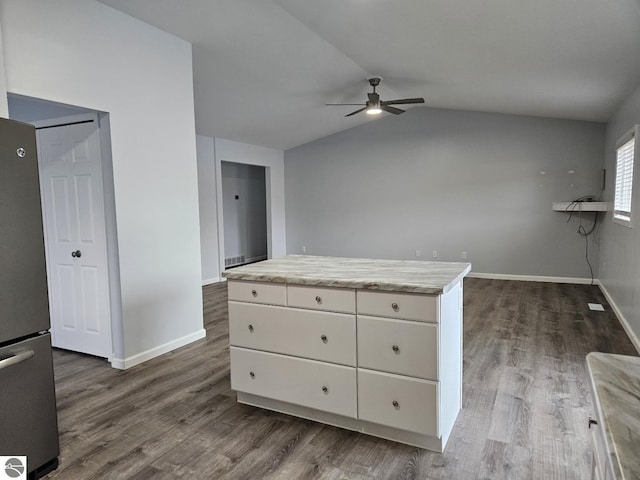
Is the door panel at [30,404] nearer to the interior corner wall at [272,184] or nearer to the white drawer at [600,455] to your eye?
the white drawer at [600,455]

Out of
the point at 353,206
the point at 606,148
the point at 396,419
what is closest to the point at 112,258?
the point at 396,419

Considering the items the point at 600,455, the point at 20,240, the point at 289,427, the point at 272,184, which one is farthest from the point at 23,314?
the point at 272,184

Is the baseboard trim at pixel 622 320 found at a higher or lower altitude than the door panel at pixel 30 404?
lower

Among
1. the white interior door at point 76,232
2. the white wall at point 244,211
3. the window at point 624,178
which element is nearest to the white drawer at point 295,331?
the white interior door at point 76,232

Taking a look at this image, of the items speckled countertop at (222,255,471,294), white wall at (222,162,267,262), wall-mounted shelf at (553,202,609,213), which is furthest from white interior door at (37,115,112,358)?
wall-mounted shelf at (553,202,609,213)

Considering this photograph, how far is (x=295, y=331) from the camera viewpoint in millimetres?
2398

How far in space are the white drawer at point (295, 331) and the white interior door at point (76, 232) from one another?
1.52 meters

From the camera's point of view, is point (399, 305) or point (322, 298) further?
point (322, 298)

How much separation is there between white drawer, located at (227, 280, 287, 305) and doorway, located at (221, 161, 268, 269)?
5.53 meters

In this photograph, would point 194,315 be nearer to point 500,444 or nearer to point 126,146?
point 126,146

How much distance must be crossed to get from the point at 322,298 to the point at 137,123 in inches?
90.3

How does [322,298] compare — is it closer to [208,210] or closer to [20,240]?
[20,240]

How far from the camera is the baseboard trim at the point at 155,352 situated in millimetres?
3316

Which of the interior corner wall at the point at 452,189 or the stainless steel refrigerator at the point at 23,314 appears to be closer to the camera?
the stainless steel refrigerator at the point at 23,314
